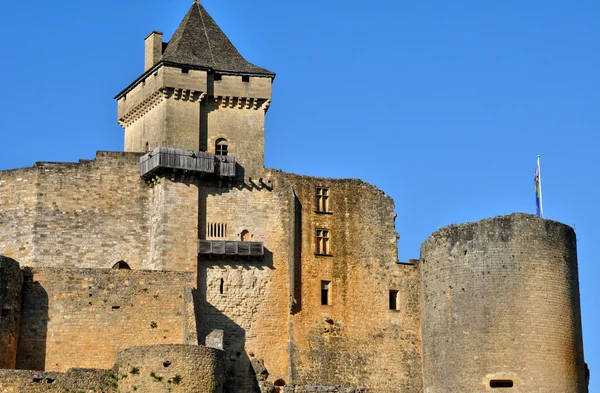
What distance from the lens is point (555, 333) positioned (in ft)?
172

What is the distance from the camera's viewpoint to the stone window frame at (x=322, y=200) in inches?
2242

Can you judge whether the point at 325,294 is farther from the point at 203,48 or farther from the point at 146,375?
the point at 146,375

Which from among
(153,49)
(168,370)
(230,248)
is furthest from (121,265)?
(168,370)

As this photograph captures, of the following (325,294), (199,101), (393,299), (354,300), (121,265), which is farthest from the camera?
(393,299)

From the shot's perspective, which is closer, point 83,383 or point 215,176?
point 83,383

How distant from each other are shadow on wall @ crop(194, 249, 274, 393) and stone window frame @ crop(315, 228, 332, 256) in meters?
2.36

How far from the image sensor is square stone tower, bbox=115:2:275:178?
56000mm

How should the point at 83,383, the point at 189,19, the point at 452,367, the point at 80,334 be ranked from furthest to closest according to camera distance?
the point at 189,19
the point at 452,367
the point at 80,334
the point at 83,383

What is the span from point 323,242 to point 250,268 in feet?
11.4

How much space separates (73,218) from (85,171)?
77.9 inches

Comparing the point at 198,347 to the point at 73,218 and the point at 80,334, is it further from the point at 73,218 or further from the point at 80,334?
the point at 73,218

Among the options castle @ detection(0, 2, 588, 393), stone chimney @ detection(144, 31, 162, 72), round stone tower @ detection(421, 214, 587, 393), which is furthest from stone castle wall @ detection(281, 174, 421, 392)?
stone chimney @ detection(144, 31, 162, 72)

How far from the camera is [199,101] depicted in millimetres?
56312

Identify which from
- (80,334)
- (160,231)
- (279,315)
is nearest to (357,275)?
(279,315)
